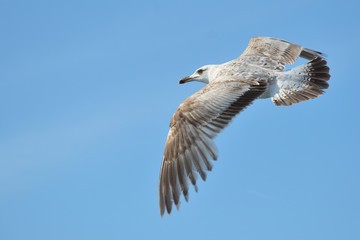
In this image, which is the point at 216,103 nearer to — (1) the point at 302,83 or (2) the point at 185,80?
(1) the point at 302,83

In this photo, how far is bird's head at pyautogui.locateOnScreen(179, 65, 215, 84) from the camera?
32.2ft

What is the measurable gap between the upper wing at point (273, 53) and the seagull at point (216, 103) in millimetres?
43

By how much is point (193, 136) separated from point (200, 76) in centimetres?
273

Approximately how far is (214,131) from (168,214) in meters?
1.34

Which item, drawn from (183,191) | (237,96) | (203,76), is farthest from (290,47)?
(183,191)

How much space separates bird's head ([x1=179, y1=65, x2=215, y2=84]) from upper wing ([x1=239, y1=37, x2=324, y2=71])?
2.19 ft

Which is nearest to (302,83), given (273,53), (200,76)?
(273,53)

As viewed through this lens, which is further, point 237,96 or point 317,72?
point 317,72

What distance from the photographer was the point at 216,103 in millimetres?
7750

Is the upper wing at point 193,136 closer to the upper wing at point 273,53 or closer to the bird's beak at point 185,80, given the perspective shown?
the upper wing at point 273,53

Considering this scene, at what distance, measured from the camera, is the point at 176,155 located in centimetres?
758

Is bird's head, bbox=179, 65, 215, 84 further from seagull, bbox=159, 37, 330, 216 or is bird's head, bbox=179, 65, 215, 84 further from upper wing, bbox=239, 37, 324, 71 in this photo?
upper wing, bbox=239, 37, 324, 71

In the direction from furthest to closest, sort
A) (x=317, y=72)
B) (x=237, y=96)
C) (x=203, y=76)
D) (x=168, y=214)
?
(x=203, y=76) → (x=317, y=72) → (x=237, y=96) → (x=168, y=214)

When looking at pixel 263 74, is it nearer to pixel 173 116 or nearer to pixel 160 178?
pixel 173 116
